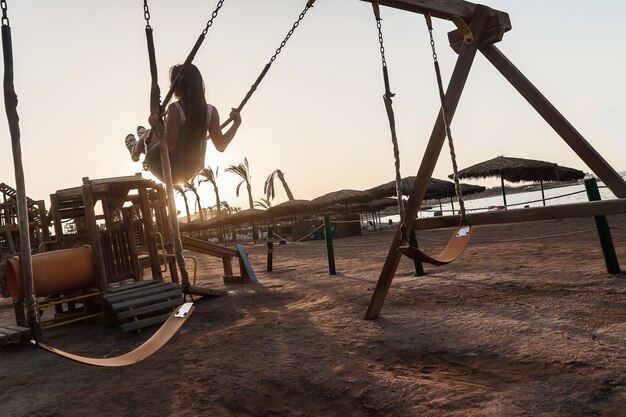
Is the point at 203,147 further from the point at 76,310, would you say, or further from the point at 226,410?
the point at 76,310

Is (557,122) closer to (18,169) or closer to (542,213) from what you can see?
(542,213)

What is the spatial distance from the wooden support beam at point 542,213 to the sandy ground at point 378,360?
0.83m

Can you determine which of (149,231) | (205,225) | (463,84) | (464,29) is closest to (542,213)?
(463,84)

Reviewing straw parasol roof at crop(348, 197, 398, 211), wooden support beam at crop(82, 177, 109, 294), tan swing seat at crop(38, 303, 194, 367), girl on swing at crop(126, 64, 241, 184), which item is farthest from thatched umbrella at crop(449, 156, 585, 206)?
tan swing seat at crop(38, 303, 194, 367)

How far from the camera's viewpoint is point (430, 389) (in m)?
2.38

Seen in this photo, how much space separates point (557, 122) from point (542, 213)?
0.94 m

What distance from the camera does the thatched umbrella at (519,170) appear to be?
21.5m

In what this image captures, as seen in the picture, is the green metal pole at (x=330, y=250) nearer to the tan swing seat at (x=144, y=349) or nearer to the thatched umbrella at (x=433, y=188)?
the tan swing seat at (x=144, y=349)

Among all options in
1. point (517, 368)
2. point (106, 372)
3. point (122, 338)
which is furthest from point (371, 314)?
point (122, 338)

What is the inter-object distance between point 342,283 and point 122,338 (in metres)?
3.13

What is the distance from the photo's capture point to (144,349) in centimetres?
253

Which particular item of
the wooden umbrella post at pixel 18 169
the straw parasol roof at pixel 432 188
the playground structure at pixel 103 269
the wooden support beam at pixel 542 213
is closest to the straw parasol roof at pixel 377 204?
the straw parasol roof at pixel 432 188

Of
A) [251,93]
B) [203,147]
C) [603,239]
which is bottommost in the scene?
[603,239]

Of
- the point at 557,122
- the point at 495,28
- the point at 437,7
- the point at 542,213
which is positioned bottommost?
the point at 542,213
